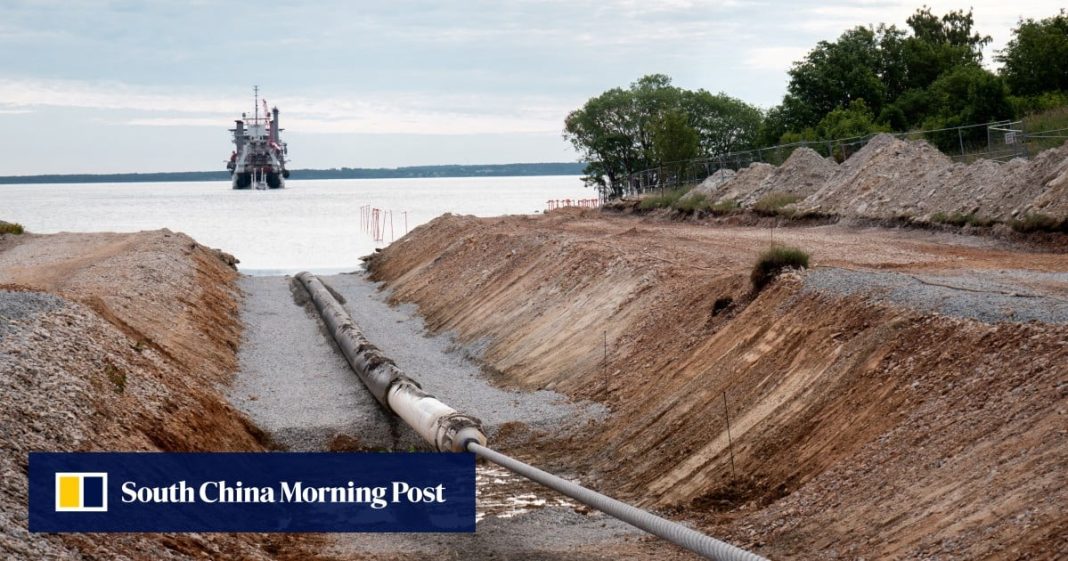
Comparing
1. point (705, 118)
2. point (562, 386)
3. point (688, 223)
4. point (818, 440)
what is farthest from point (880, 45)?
point (818, 440)

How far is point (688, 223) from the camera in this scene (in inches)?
2015

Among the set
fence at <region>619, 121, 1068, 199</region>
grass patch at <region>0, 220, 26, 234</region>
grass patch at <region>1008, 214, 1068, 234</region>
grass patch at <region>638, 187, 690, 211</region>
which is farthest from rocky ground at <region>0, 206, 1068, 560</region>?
grass patch at <region>0, 220, 26, 234</region>

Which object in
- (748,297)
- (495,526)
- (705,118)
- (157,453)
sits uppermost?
(705,118)

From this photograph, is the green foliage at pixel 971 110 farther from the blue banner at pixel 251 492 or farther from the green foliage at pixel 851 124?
the blue banner at pixel 251 492

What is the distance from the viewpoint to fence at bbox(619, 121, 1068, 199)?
39625 millimetres

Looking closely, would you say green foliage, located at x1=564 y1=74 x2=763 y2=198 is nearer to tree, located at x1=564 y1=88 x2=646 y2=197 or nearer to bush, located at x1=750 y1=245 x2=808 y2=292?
tree, located at x1=564 y1=88 x2=646 y2=197

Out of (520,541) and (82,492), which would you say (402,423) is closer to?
(520,541)

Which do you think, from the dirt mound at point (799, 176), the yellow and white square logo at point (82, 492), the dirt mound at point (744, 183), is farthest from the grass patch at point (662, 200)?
the yellow and white square logo at point (82, 492)

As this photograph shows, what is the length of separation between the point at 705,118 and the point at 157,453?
101371 mm

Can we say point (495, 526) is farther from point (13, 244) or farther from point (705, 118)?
point (705, 118)

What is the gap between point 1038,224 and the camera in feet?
92.3

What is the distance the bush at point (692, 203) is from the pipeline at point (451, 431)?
79.4 ft

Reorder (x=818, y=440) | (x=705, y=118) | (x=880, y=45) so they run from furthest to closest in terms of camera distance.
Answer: (x=705, y=118) → (x=880, y=45) → (x=818, y=440)

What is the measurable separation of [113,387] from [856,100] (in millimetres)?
71004
